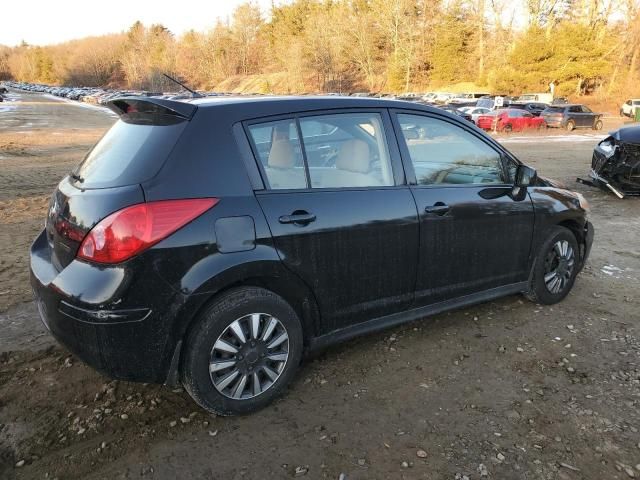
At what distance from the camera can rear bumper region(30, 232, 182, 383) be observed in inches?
93.0

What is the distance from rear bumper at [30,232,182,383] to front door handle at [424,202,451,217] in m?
1.70

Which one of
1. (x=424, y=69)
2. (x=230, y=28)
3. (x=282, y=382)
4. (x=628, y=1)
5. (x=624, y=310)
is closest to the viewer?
(x=282, y=382)

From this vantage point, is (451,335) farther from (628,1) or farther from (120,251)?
(628,1)

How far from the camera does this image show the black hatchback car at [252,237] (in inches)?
95.0

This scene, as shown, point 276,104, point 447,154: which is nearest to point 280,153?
point 276,104

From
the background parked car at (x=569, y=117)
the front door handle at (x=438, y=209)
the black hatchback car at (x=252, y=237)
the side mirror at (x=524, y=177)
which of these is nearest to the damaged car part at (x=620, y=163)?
the side mirror at (x=524, y=177)

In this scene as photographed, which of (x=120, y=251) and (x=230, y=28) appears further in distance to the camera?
(x=230, y=28)

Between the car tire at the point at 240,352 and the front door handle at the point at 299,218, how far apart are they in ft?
1.29

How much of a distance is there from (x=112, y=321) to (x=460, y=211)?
226 centimetres

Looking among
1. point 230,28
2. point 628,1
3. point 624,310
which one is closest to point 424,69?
point 628,1

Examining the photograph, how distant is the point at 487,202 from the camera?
3590 millimetres

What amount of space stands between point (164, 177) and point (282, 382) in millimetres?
1314

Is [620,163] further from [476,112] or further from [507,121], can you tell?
[476,112]

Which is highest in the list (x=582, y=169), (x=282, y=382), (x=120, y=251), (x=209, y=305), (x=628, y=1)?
(x=628, y=1)
